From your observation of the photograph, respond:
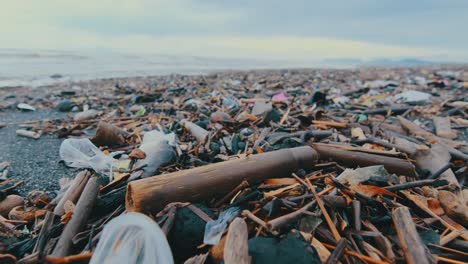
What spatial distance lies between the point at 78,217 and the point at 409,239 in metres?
1.75

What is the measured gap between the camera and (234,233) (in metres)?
1.26

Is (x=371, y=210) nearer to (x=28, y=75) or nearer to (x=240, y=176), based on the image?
(x=240, y=176)

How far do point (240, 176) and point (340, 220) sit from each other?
0.61 metres

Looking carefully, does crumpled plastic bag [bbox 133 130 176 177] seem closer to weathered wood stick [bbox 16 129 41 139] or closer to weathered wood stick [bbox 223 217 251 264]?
weathered wood stick [bbox 223 217 251 264]

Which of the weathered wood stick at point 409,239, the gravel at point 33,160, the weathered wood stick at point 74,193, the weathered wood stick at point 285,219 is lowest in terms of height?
the gravel at point 33,160

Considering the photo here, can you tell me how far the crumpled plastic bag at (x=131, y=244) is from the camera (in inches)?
44.1

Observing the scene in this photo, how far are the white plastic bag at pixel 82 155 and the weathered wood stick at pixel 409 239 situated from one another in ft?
7.11

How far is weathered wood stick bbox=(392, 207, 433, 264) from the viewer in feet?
3.91

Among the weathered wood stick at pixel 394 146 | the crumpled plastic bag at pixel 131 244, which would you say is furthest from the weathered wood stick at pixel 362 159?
the crumpled plastic bag at pixel 131 244

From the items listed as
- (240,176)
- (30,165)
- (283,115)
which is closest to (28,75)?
(30,165)

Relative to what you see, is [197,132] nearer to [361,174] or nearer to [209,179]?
[209,179]

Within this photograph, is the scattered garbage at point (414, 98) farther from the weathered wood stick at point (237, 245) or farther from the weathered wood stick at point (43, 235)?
the weathered wood stick at point (43, 235)

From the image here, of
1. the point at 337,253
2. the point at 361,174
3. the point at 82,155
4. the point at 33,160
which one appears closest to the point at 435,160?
the point at 361,174

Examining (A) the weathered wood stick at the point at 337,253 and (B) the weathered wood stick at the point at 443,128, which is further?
(B) the weathered wood stick at the point at 443,128
